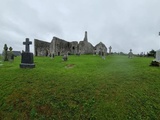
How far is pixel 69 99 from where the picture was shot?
17.3 ft

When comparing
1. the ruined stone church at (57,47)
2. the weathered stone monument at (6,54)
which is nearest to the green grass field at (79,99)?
the weathered stone monument at (6,54)

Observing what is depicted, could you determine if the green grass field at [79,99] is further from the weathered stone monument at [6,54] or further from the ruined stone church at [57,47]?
the ruined stone church at [57,47]

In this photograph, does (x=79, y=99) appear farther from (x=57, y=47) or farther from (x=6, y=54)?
(x=57, y=47)

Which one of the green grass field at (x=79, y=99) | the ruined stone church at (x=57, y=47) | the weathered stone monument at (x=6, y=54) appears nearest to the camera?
the green grass field at (x=79, y=99)

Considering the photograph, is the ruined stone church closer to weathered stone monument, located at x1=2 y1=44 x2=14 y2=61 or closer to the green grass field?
weathered stone monument, located at x1=2 y1=44 x2=14 y2=61

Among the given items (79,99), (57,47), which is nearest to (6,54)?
(79,99)

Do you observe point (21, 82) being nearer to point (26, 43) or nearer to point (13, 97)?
point (13, 97)

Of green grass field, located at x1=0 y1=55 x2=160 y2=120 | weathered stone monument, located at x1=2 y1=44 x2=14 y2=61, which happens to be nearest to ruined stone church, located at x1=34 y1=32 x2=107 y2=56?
weathered stone monument, located at x1=2 y1=44 x2=14 y2=61

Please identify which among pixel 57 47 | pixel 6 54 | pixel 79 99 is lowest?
pixel 79 99

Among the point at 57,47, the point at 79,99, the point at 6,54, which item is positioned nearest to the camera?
the point at 79,99

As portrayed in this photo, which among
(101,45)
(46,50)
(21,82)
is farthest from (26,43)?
(101,45)

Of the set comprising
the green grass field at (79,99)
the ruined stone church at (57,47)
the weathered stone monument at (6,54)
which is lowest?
the green grass field at (79,99)

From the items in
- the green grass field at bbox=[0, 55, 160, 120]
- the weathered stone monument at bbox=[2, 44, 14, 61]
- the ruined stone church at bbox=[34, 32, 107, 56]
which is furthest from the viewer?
the ruined stone church at bbox=[34, 32, 107, 56]

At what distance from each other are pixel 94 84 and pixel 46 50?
3479 centimetres
